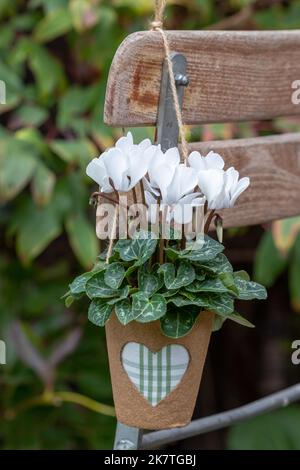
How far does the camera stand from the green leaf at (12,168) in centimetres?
175

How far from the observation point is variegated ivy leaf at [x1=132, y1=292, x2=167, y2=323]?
955 mm

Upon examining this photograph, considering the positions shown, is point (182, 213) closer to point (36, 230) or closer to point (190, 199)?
point (190, 199)

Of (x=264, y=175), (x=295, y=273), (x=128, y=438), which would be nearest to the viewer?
(x=128, y=438)

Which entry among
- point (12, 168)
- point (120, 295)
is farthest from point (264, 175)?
point (12, 168)

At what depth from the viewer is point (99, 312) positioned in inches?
39.5

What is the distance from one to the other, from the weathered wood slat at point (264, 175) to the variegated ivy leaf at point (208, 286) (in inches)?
13.0

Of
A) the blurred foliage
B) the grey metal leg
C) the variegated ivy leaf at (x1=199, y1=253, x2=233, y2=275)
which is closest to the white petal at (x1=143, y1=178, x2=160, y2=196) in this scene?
the variegated ivy leaf at (x1=199, y1=253, x2=233, y2=275)

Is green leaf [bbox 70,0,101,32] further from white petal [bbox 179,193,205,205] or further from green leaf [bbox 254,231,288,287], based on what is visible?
white petal [bbox 179,193,205,205]

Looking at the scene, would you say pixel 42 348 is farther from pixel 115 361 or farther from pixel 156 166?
pixel 156 166

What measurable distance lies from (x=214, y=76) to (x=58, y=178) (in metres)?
0.73

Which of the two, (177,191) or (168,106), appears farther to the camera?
Answer: (168,106)

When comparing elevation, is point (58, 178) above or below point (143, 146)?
below

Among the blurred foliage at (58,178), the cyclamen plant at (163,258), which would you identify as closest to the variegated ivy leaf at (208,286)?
the cyclamen plant at (163,258)

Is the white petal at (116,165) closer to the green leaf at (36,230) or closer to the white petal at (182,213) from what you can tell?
the white petal at (182,213)
